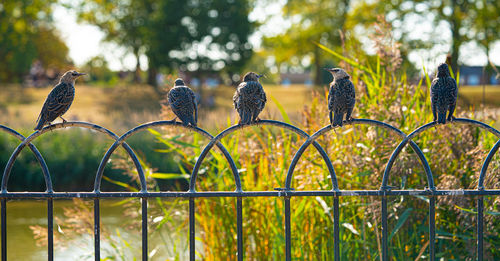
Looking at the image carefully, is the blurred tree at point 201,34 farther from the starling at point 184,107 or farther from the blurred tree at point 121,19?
the starling at point 184,107

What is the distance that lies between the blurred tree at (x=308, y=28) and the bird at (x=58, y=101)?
22175 mm

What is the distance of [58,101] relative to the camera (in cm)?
193

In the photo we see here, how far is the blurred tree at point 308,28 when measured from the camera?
938 inches

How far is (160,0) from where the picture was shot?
80.5ft

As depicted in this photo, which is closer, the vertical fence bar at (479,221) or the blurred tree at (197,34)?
the vertical fence bar at (479,221)

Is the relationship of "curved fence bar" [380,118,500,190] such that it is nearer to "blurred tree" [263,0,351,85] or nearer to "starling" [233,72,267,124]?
"starling" [233,72,267,124]

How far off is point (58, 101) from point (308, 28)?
75.3 ft

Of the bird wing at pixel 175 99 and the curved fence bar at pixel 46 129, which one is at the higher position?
the bird wing at pixel 175 99

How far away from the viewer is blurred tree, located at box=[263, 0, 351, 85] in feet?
78.2

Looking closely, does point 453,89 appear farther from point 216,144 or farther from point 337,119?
point 216,144

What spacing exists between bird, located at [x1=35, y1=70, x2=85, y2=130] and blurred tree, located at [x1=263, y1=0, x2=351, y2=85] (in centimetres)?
2217

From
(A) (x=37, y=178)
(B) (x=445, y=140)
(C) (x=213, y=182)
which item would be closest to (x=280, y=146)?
(C) (x=213, y=182)

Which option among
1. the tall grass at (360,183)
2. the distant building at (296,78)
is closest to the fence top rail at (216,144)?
the tall grass at (360,183)

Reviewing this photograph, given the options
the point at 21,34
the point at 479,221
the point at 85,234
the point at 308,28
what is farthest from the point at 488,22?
the point at 21,34
